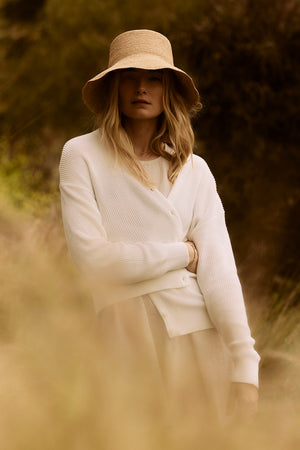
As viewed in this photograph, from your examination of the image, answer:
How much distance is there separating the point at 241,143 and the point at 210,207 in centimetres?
130

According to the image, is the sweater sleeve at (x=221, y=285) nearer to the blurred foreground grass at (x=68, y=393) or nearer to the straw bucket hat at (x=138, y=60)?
the straw bucket hat at (x=138, y=60)

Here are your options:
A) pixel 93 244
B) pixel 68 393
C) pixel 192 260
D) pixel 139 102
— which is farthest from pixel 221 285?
pixel 68 393

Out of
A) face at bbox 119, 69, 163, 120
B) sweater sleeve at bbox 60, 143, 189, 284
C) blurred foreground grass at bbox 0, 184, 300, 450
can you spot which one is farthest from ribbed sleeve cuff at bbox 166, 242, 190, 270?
blurred foreground grass at bbox 0, 184, 300, 450

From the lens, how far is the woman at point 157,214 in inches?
35.2

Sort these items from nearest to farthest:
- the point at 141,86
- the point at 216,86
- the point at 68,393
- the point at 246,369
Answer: the point at 68,393 < the point at 246,369 < the point at 141,86 < the point at 216,86

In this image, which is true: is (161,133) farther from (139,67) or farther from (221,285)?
(221,285)

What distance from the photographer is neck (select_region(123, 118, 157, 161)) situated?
105 cm

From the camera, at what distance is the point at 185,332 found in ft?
2.92

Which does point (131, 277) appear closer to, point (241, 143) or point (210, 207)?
point (210, 207)

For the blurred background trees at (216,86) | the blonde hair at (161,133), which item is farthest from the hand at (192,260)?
the blurred background trees at (216,86)

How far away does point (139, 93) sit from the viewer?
991 millimetres

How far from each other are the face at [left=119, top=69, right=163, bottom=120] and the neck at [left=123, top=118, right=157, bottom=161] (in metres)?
0.03

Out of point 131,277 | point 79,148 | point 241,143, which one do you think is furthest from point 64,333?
point 241,143

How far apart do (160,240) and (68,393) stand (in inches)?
32.8
